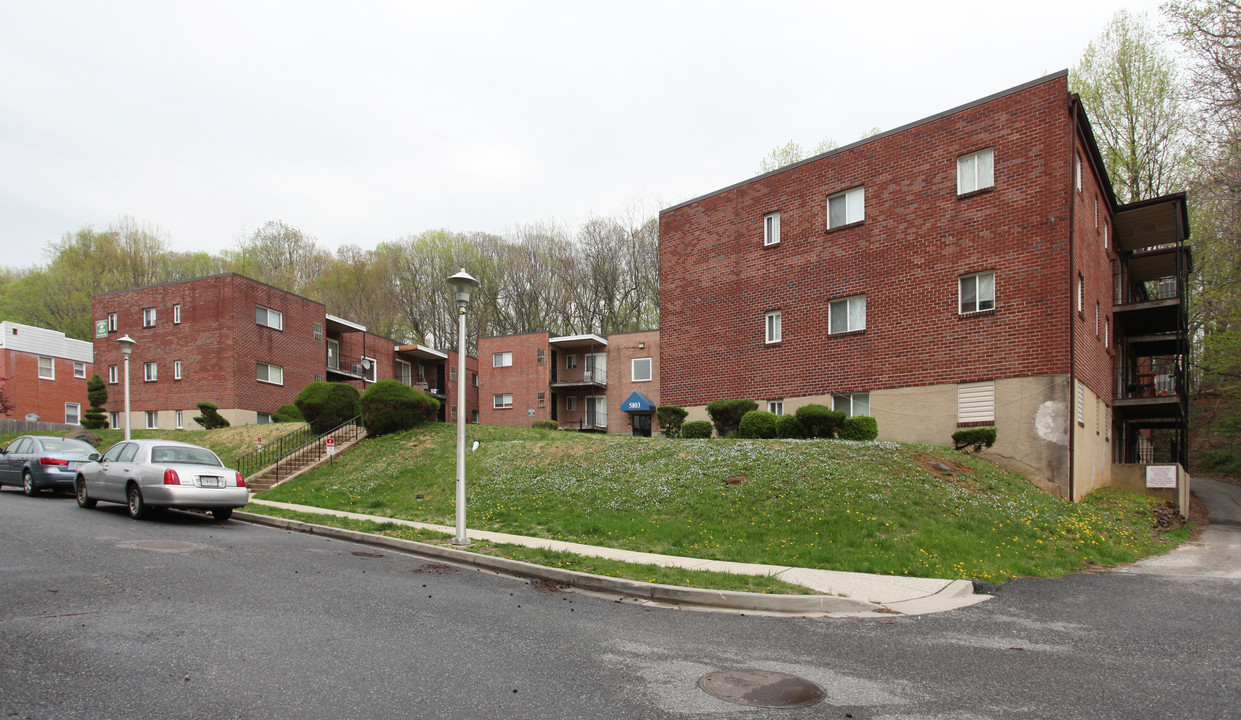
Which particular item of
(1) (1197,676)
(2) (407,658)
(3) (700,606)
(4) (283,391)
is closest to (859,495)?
(3) (700,606)

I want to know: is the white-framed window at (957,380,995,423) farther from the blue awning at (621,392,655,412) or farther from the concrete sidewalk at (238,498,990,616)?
the blue awning at (621,392,655,412)

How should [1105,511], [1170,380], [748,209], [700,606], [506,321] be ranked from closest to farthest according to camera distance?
[700,606], [1105,511], [748,209], [1170,380], [506,321]

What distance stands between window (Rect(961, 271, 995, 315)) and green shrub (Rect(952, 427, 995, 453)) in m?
3.18

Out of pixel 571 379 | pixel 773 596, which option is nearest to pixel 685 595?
pixel 773 596

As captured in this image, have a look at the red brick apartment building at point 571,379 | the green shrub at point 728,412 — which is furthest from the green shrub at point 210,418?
the green shrub at point 728,412

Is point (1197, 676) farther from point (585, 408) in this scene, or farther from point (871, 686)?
point (585, 408)

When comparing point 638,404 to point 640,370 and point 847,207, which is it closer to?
point 640,370

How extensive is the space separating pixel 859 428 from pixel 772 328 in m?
5.49

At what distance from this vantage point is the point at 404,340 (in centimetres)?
5606

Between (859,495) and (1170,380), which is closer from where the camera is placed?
(859,495)

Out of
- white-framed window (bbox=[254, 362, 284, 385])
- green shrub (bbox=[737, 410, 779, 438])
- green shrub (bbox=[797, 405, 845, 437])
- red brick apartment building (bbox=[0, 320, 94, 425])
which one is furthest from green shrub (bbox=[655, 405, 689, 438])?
red brick apartment building (bbox=[0, 320, 94, 425])

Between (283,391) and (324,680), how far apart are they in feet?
121

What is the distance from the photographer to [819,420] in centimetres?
1788

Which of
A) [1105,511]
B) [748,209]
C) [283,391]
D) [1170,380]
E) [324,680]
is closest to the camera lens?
[324,680]
